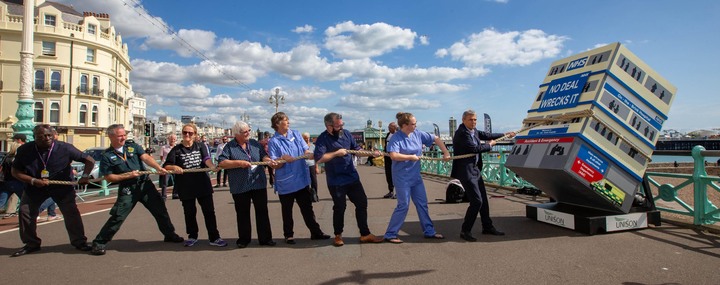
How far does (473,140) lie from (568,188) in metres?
1.49

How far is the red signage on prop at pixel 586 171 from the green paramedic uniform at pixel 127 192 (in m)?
5.46

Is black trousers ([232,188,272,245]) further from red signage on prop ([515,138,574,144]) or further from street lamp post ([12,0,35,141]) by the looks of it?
street lamp post ([12,0,35,141])

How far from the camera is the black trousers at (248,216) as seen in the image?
16.3ft

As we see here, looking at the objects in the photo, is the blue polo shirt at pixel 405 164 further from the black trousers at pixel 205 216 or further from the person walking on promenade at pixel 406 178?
the black trousers at pixel 205 216

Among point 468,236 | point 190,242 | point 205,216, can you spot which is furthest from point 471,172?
point 190,242

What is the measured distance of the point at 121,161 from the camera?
5047 mm

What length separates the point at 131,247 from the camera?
5121 millimetres

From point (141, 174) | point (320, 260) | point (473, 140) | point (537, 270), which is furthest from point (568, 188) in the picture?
point (141, 174)

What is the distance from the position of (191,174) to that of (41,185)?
177 cm

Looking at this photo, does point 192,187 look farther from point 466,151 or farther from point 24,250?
point 466,151

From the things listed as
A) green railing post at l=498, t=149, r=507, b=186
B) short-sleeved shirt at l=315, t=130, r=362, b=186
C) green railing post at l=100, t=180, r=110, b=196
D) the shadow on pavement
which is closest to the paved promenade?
the shadow on pavement

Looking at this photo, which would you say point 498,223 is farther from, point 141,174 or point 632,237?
point 141,174

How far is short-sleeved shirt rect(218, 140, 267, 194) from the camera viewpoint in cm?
494

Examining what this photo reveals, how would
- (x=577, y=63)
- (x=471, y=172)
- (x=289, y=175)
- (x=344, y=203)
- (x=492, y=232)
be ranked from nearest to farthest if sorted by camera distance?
(x=344, y=203) < (x=289, y=175) < (x=471, y=172) < (x=492, y=232) < (x=577, y=63)
